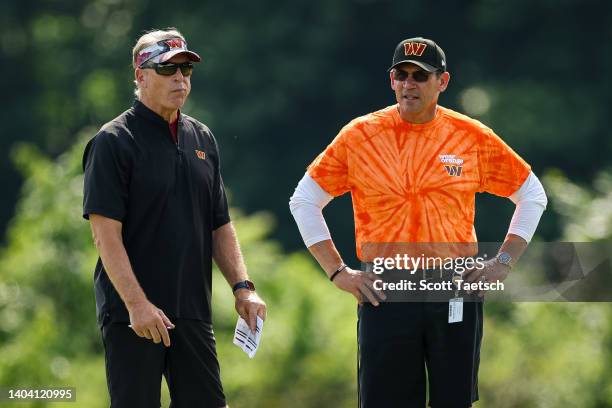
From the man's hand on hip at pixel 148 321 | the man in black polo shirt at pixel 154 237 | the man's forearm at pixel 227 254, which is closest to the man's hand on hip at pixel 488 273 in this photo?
the man's forearm at pixel 227 254

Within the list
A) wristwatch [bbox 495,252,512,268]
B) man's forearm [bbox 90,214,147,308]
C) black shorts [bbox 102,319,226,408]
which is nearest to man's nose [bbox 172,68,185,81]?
man's forearm [bbox 90,214,147,308]

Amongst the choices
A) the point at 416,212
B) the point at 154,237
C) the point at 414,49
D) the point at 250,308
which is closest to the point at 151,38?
the point at 154,237

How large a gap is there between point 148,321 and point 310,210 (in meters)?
0.94

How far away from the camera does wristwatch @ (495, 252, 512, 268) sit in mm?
6354

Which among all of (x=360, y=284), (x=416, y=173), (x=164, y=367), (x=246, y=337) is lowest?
(x=164, y=367)

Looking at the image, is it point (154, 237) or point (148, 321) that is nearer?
point (148, 321)

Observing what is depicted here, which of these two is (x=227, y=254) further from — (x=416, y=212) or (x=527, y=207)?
(x=527, y=207)

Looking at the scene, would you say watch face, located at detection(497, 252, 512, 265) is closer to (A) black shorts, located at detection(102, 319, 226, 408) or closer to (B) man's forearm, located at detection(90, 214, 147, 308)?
(A) black shorts, located at detection(102, 319, 226, 408)

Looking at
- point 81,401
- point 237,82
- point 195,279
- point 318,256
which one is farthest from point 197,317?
point 237,82

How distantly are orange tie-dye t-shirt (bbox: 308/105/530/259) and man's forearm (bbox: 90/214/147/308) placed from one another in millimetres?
944

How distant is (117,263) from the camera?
594 cm

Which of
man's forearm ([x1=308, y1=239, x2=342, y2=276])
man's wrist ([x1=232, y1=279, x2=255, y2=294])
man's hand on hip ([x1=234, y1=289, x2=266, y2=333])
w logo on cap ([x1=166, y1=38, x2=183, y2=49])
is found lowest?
man's hand on hip ([x1=234, y1=289, x2=266, y2=333])

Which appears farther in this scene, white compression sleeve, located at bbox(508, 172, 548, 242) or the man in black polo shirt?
white compression sleeve, located at bbox(508, 172, 548, 242)

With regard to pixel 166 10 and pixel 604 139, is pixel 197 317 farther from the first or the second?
pixel 166 10
